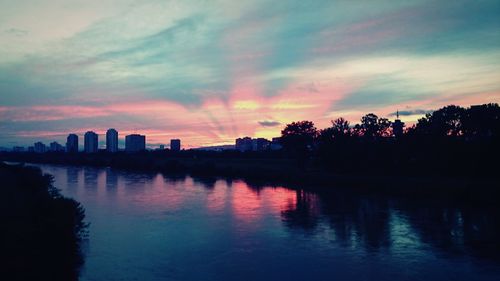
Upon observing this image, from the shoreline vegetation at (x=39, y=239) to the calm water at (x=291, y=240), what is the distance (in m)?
1.06

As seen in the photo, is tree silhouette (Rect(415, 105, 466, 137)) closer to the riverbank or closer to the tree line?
the tree line

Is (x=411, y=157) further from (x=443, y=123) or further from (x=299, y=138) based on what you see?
(x=299, y=138)

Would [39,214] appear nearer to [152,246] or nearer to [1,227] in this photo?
[1,227]

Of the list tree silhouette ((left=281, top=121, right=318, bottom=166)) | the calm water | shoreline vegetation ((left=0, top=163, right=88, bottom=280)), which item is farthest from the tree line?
shoreline vegetation ((left=0, top=163, right=88, bottom=280))

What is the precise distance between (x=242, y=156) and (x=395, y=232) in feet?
301

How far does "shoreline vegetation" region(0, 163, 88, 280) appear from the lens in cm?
1147

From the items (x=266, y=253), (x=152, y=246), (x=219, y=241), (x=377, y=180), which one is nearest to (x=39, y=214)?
(x=152, y=246)

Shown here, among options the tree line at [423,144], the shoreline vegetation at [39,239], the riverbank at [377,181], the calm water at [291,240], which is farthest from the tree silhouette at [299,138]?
the shoreline vegetation at [39,239]

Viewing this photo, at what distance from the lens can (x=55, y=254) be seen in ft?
49.9

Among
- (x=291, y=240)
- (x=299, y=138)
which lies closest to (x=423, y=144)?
(x=299, y=138)

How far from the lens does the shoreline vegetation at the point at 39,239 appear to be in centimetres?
1147

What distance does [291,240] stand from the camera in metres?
22.2

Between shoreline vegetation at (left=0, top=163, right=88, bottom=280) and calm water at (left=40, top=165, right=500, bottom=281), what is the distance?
106 centimetres

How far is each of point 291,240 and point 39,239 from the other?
12.8 m
